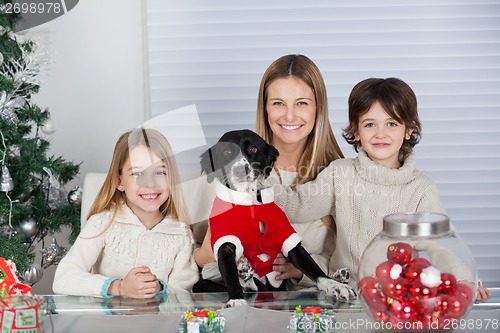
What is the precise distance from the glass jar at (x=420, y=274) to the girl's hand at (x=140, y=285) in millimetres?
609

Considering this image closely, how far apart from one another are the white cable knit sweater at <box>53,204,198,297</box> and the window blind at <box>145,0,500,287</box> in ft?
4.01

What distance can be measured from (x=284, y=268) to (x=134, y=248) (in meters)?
0.45

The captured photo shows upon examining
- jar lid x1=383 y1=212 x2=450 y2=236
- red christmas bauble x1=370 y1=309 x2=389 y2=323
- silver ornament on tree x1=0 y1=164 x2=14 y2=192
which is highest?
silver ornament on tree x1=0 y1=164 x2=14 y2=192

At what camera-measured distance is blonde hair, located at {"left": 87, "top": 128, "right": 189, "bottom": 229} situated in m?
2.20

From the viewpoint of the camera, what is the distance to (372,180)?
7.30 ft

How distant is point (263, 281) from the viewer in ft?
6.85

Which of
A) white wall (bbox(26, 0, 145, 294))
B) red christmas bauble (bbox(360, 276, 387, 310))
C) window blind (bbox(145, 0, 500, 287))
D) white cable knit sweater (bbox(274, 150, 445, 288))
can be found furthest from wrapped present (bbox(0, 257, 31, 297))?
window blind (bbox(145, 0, 500, 287))

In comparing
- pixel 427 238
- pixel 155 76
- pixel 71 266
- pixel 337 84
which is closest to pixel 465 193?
pixel 337 84

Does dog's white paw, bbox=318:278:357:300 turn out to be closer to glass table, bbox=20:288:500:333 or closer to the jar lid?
glass table, bbox=20:288:500:333

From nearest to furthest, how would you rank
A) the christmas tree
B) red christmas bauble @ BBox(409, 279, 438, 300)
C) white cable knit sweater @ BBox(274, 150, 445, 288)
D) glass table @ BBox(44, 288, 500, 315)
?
red christmas bauble @ BBox(409, 279, 438, 300) < glass table @ BBox(44, 288, 500, 315) < white cable knit sweater @ BBox(274, 150, 445, 288) < the christmas tree

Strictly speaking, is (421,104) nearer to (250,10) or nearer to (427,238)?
(250,10)

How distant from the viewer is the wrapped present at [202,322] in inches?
54.5

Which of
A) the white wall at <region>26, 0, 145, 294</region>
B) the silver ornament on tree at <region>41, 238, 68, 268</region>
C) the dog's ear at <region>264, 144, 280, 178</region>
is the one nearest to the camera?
the dog's ear at <region>264, 144, 280, 178</region>

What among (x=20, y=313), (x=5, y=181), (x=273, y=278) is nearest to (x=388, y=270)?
(x=20, y=313)
